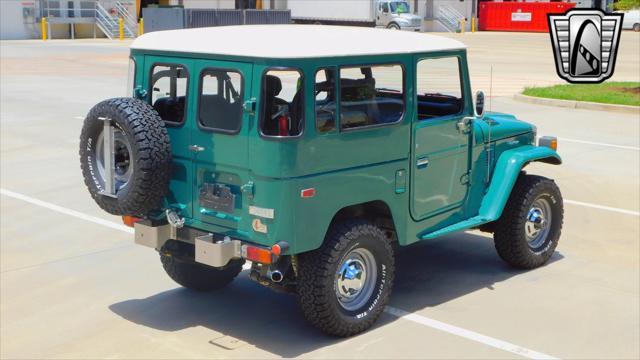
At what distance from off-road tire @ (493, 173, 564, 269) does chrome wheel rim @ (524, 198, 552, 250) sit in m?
0.04

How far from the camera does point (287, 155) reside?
5766 mm

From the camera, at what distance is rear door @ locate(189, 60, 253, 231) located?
5.96 metres

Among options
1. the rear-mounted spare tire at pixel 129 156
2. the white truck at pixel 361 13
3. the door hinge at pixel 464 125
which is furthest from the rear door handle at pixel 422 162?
the white truck at pixel 361 13

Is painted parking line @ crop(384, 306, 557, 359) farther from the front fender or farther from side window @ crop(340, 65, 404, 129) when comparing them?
side window @ crop(340, 65, 404, 129)

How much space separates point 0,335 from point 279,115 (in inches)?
104

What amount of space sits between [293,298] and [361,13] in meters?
45.1

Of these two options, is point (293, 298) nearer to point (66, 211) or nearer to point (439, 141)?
point (439, 141)

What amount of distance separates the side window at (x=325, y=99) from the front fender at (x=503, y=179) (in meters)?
1.98

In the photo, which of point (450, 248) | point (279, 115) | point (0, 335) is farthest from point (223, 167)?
point (450, 248)

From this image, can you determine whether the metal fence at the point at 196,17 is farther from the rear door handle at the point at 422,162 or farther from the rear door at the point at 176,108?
the rear door handle at the point at 422,162

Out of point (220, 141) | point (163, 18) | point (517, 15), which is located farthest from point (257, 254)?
point (517, 15)

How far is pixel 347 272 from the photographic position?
20.7 ft

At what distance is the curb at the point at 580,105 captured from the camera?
62.8ft

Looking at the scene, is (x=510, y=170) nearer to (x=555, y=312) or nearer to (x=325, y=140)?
(x=555, y=312)
